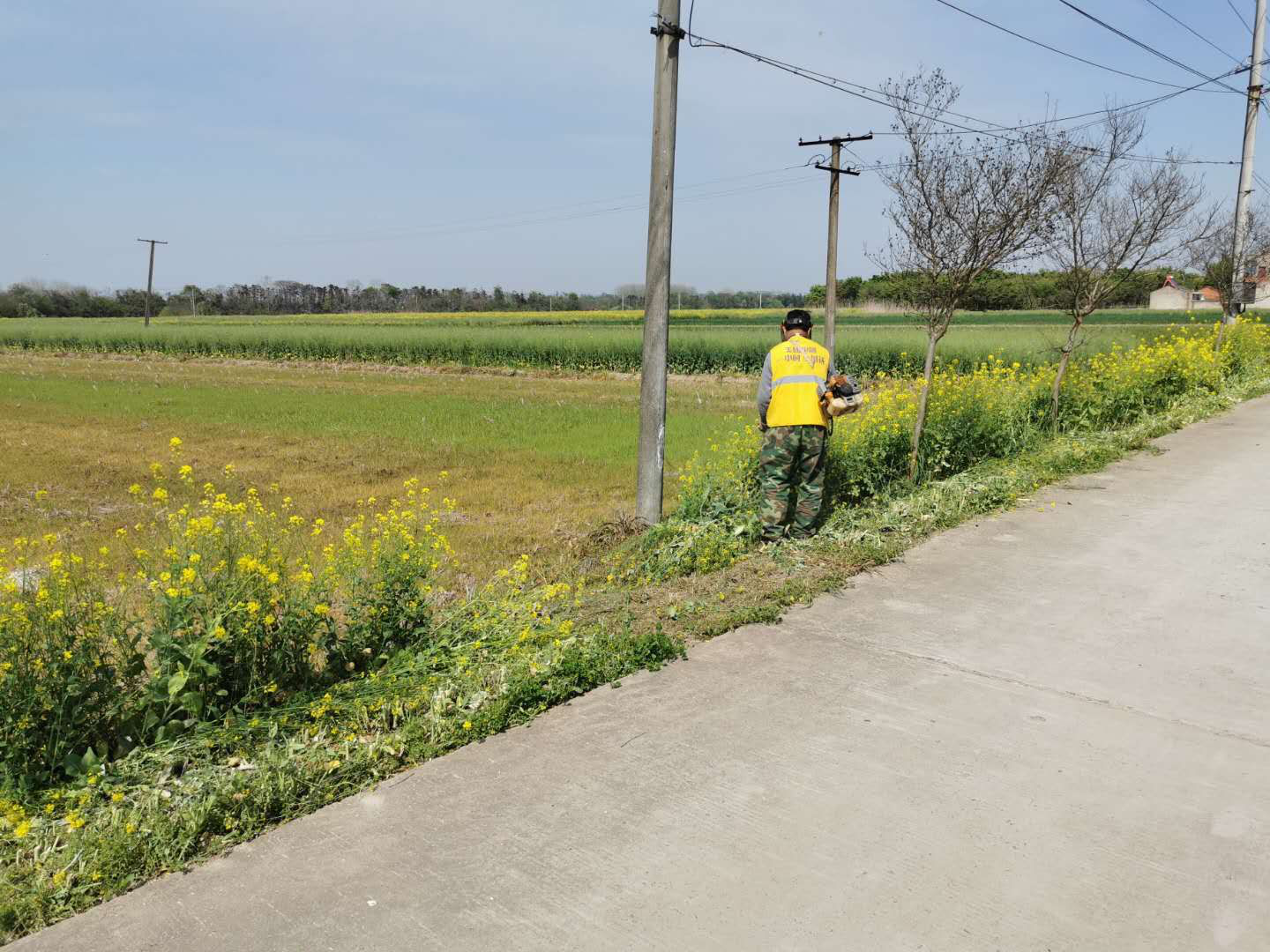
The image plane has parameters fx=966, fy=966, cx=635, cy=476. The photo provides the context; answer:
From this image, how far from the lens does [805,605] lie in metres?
5.92

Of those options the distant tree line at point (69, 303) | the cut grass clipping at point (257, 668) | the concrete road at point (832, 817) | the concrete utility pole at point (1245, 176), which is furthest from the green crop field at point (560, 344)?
the distant tree line at point (69, 303)

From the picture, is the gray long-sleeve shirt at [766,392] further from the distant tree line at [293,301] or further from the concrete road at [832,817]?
the distant tree line at [293,301]

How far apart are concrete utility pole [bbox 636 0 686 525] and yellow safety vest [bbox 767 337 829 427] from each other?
3.02 feet

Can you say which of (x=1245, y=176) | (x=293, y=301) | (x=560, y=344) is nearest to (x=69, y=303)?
(x=293, y=301)

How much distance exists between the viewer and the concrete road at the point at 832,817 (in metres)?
2.90

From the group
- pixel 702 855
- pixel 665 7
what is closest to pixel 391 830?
pixel 702 855

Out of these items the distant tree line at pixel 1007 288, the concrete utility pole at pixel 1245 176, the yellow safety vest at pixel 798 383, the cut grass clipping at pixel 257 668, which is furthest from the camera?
the concrete utility pole at pixel 1245 176

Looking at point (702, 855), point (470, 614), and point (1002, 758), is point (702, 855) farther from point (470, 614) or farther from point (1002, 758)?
point (470, 614)

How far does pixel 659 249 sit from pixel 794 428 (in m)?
1.83

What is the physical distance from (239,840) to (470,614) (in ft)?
7.81

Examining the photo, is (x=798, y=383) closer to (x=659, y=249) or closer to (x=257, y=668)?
(x=659, y=249)

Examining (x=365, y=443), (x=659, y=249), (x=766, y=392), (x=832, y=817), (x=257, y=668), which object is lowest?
(x=832, y=817)

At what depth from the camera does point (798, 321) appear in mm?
7555

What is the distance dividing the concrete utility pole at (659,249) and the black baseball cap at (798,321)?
0.96 m
